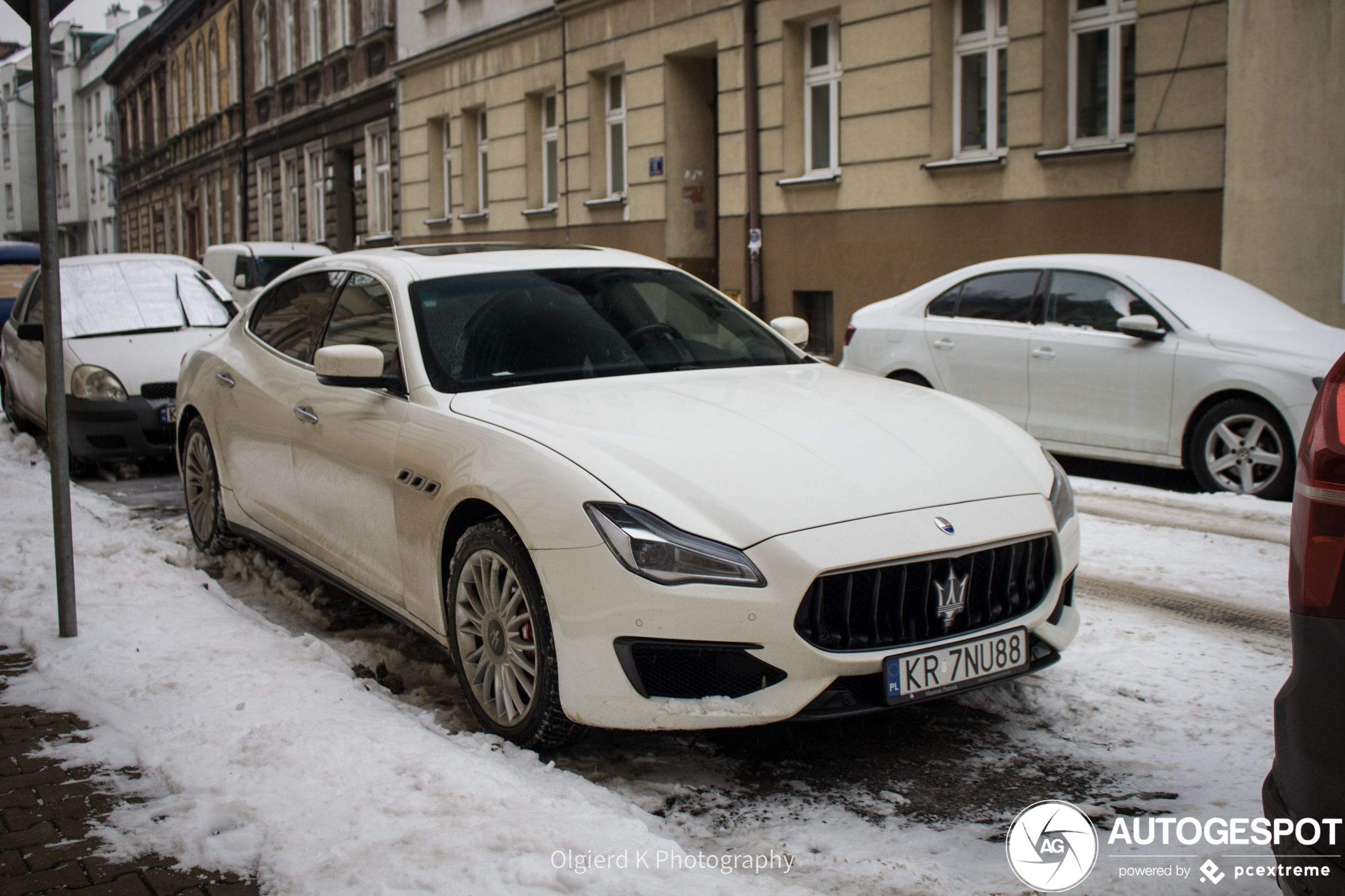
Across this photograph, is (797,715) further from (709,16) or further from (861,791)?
(709,16)

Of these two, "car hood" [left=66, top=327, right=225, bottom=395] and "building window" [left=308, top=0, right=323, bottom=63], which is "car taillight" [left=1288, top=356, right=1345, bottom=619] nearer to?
"car hood" [left=66, top=327, right=225, bottom=395]

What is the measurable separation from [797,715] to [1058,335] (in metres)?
6.11

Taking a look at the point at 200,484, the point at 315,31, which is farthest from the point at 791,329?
the point at 315,31

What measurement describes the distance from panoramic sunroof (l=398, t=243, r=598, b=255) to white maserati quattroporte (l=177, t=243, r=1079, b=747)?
0.43ft

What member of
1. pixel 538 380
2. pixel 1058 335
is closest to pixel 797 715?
pixel 538 380

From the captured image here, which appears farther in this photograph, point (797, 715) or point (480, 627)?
point (480, 627)

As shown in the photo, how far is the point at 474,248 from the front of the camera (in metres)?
5.30

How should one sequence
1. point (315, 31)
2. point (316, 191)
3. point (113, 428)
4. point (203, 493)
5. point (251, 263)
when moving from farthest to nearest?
point (316, 191) < point (315, 31) < point (251, 263) < point (113, 428) < point (203, 493)

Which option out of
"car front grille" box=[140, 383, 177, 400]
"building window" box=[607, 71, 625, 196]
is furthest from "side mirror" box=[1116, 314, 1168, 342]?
"building window" box=[607, 71, 625, 196]

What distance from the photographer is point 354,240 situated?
1200 inches

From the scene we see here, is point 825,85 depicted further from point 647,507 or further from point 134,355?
point 647,507

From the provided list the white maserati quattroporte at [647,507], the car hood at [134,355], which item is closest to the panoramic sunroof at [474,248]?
the white maserati quattroporte at [647,507]

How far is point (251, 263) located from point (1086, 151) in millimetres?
12144

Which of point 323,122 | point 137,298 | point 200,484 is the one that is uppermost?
point 323,122
